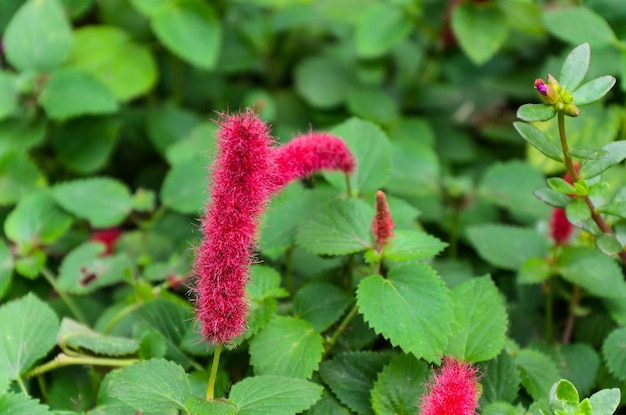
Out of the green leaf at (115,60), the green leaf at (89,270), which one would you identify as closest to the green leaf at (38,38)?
the green leaf at (115,60)

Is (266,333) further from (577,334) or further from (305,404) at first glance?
(577,334)

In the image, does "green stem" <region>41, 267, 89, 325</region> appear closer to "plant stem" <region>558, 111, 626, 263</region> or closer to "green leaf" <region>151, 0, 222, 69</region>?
"green leaf" <region>151, 0, 222, 69</region>

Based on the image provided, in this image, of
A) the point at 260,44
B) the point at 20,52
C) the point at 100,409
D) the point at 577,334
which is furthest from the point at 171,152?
the point at 577,334

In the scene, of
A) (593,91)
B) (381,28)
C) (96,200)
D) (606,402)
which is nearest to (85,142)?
(96,200)

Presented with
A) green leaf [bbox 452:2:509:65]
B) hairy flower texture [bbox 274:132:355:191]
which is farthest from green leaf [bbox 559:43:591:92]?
green leaf [bbox 452:2:509:65]

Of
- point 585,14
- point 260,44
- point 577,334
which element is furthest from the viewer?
point 260,44

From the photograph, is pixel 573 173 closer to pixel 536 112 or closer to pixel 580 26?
pixel 536 112
